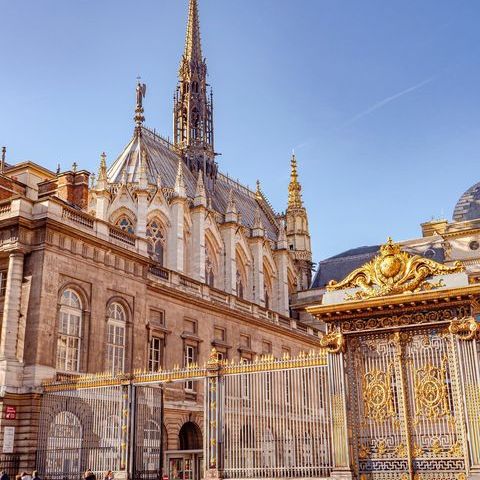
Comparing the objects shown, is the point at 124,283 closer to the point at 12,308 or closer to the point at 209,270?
the point at 12,308

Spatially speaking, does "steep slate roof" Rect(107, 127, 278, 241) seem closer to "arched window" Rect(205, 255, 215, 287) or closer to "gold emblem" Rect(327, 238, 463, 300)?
"arched window" Rect(205, 255, 215, 287)

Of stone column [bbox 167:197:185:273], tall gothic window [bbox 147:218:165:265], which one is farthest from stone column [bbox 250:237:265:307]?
tall gothic window [bbox 147:218:165:265]

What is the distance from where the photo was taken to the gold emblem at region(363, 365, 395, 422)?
45.5ft

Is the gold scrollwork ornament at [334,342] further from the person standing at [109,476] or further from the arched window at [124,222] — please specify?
the arched window at [124,222]

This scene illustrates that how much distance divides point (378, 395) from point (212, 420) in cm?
402

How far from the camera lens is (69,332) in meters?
22.6

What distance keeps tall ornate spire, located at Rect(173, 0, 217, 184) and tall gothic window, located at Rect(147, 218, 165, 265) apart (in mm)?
14036

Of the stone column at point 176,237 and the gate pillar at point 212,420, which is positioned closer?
the gate pillar at point 212,420

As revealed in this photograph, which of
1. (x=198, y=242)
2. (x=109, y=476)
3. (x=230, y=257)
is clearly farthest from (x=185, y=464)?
(x=230, y=257)

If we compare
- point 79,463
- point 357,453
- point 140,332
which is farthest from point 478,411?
point 140,332

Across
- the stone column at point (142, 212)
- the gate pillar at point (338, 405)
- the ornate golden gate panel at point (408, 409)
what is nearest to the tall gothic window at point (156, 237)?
the stone column at point (142, 212)

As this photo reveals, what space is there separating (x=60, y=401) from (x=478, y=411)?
1197 cm

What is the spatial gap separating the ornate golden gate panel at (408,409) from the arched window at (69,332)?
436 inches

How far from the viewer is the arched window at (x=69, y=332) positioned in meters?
22.2
